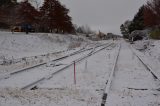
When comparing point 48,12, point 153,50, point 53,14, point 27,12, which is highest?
point 48,12

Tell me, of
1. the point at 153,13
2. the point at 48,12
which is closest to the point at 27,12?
the point at 48,12

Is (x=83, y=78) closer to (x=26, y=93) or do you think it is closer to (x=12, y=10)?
(x=26, y=93)

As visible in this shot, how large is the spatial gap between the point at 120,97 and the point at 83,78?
3.35 m

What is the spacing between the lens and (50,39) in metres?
42.7

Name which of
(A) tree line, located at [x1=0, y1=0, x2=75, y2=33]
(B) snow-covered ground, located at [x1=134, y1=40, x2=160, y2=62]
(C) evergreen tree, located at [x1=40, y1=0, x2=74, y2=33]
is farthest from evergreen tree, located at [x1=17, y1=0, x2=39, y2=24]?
(B) snow-covered ground, located at [x1=134, y1=40, x2=160, y2=62]

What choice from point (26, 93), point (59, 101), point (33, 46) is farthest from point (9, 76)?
point (33, 46)

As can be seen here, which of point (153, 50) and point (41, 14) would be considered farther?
point (41, 14)

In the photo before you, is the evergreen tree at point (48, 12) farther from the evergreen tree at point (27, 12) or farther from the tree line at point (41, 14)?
the evergreen tree at point (27, 12)

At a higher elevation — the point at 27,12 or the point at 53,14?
the point at 27,12

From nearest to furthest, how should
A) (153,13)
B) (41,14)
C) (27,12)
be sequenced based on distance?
1. (153,13)
2. (27,12)
3. (41,14)

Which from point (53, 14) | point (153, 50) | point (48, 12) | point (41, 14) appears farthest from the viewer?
point (41, 14)

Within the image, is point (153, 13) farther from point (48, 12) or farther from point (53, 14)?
point (48, 12)

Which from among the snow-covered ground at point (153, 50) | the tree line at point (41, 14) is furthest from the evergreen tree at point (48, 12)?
the snow-covered ground at point (153, 50)

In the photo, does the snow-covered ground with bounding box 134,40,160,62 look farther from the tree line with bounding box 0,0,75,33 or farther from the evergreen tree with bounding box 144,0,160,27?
the tree line with bounding box 0,0,75,33
